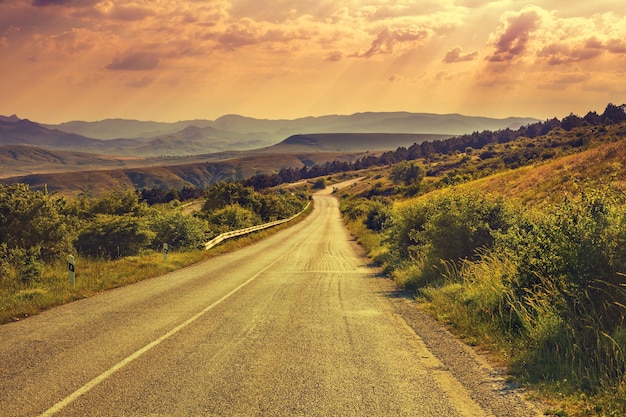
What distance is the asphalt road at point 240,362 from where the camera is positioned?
5.18 meters

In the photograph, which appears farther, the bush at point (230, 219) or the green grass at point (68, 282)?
the bush at point (230, 219)

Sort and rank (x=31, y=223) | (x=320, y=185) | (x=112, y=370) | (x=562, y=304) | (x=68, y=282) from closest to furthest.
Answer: (x=112, y=370) < (x=562, y=304) < (x=68, y=282) < (x=31, y=223) < (x=320, y=185)

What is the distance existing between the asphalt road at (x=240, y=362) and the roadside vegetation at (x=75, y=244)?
1.79 metres

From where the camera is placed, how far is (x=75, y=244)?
914 inches

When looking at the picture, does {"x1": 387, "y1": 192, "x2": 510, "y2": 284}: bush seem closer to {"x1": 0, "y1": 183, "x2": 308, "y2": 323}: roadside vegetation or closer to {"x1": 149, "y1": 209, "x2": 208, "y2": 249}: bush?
{"x1": 0, "y1": 183, "x2": 308, "y2": 323}: roadside vegetation

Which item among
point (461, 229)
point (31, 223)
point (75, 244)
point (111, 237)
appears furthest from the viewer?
point (111, 237)

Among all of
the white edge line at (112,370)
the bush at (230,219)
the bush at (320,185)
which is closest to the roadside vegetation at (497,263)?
the white edge line at (112,370)

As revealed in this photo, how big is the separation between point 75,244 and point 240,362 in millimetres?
19499

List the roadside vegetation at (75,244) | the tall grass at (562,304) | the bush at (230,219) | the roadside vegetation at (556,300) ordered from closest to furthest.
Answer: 1. the roadside vegetation at (556,300)
2. the tall grass at (562,304)
3. the roadside vegetation at (75,244)
4. the bush at (230,219)

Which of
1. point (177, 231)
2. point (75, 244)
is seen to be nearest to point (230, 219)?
point (177, 231)

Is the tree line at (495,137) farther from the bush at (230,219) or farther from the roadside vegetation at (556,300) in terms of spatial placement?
the roadside vegetation at (556,300)

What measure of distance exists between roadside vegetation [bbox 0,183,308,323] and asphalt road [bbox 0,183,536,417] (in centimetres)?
179

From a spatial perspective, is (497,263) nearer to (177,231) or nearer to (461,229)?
(461,229)

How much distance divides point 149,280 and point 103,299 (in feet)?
13.0
